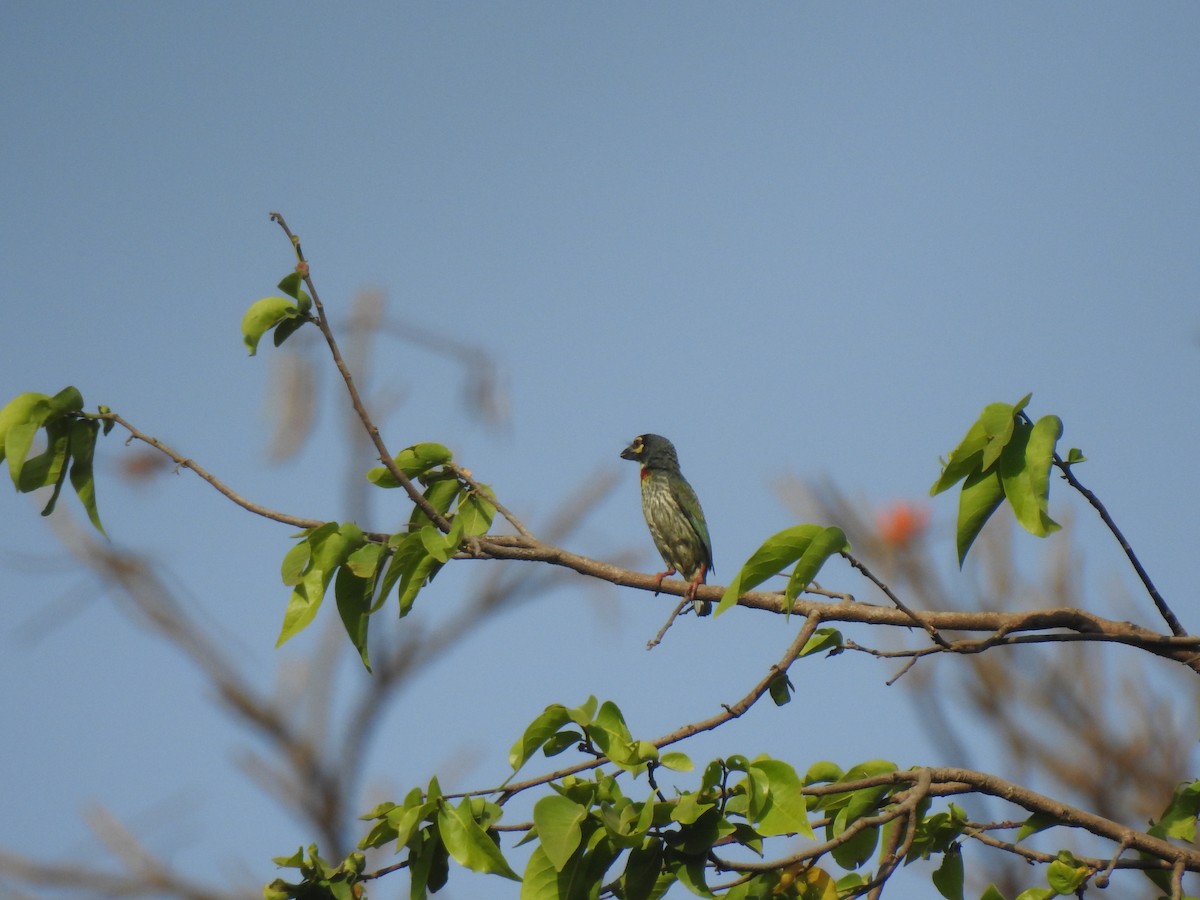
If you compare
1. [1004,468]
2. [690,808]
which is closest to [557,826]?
[690,808]

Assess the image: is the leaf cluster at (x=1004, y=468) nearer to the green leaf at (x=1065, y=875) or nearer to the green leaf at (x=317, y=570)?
the green leaf at (x=1065, y=875)

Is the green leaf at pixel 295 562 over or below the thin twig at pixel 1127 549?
over

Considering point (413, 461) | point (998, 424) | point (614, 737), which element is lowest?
point (614, 737)

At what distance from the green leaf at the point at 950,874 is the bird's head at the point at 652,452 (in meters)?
4.94

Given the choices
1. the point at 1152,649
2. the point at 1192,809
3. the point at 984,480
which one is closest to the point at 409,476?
the point at 984,480

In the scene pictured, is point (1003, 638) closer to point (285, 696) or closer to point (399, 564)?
point (399, 564)

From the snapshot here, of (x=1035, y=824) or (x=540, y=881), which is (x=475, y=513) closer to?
(x=540, y=881)

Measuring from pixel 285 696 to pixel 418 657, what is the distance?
2.77 ft

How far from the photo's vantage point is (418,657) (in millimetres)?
7164

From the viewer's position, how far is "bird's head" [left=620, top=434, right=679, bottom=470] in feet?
26.2

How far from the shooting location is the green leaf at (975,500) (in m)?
2.59

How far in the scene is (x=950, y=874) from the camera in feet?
10.2

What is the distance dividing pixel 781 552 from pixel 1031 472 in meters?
0.58

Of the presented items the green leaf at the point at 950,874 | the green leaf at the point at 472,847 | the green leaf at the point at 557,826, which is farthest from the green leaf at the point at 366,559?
the green leaf at the point at 950,874
